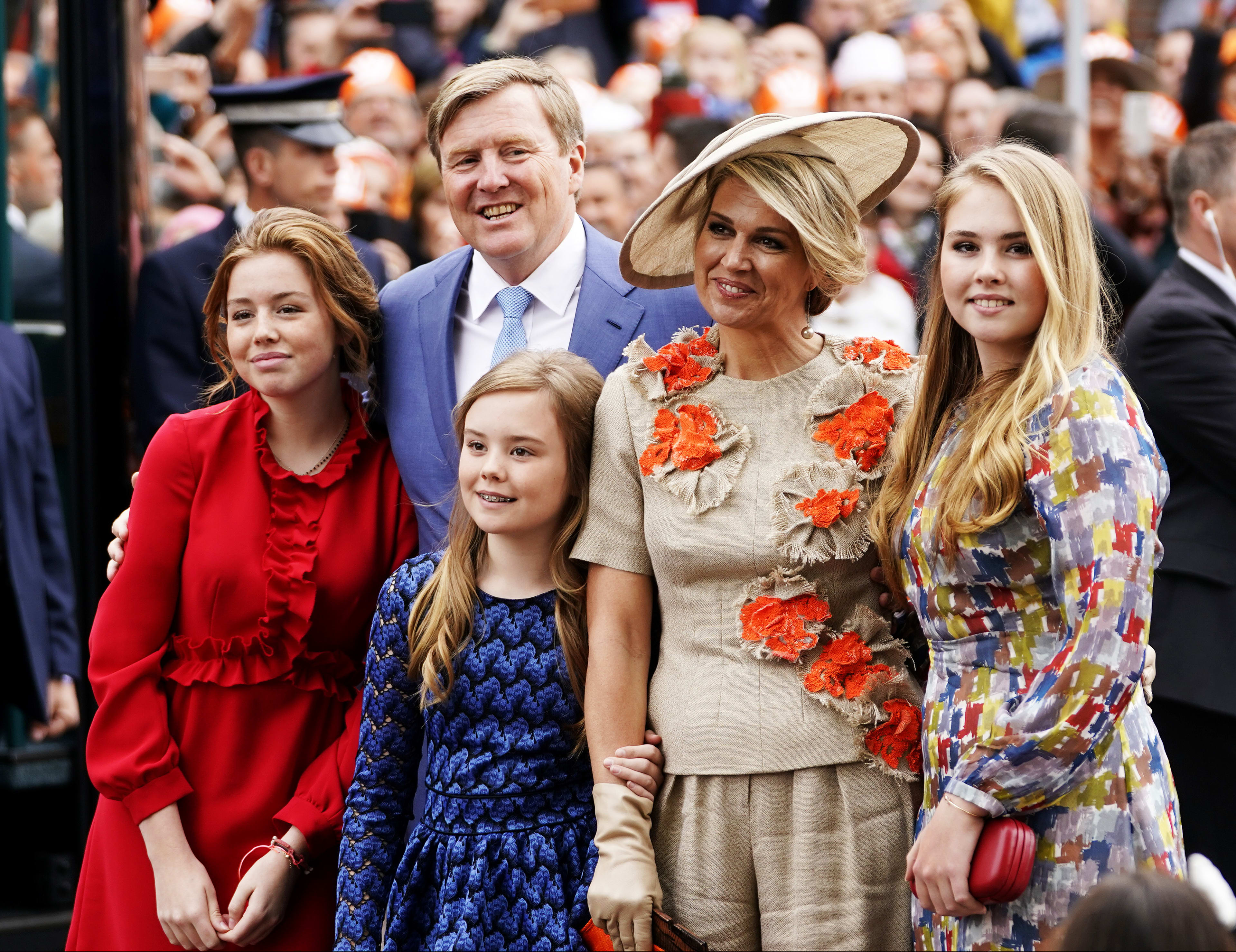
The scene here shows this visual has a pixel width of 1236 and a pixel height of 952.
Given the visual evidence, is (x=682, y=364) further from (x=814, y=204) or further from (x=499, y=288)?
(x=499, y=288)

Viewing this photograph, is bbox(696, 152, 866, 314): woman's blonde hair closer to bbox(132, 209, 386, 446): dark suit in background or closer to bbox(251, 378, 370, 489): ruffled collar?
bbox(251, 378, 370, 489): ruffled collar

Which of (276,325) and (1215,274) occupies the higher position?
(1215,274)

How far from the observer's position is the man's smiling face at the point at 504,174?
305 cm

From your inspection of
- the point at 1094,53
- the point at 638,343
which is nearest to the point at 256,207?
the point at 638,343

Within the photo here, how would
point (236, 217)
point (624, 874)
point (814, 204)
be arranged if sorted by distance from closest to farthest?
1. point (624, 874)
2. point (814, 204)
3. point (236, 217)

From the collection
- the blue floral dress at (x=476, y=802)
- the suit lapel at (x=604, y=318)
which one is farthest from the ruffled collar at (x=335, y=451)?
the suit lapel at (x=604, y=318)

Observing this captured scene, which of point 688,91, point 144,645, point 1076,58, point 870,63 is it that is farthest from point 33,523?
point 1076,58

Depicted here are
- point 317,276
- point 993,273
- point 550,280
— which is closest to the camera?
point 993,273

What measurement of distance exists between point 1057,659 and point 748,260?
2.82 ft

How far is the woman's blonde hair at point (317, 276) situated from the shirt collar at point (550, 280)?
0.26 m

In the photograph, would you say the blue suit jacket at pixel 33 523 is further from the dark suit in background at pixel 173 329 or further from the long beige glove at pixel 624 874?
the long beige glove at pixel 624 874

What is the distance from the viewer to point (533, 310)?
319 cm

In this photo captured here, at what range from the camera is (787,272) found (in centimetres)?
253

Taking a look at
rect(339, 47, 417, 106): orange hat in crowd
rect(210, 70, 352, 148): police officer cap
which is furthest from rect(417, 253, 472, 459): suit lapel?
rect(339, 47, 417, 106): orange hat in crowd
